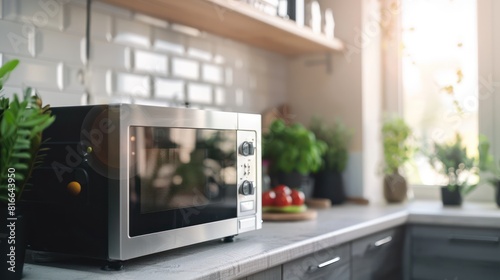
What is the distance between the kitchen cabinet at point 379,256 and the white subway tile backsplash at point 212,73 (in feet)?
2.58

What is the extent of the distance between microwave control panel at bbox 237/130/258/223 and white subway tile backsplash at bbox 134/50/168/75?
0.52m

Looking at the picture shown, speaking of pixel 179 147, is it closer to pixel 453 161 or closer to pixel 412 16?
pixel 453 161

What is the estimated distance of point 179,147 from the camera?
1279 millimetres

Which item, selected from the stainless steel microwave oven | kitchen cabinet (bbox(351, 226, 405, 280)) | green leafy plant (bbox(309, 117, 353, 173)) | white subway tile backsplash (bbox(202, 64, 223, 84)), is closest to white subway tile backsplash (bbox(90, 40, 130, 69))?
white subway tile backsplash (bbox(202, 64, 223, 84))

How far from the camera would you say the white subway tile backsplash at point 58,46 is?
1520 mm

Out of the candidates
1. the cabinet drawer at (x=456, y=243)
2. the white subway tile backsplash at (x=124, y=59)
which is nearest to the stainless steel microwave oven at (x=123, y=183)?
the white subway tile backsplash at (x=124, y=59)

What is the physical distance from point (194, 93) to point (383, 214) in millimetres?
771

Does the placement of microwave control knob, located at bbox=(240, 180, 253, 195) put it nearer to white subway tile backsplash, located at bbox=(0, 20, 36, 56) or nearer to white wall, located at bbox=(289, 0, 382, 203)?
white subway tile backsplash, located at bbox=(0, 20, 36, 56)

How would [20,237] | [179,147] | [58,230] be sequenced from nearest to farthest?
[20,237]
[58,230]
[179,147]

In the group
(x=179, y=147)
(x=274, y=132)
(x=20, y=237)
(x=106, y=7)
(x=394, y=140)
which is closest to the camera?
(x=20, y=237)

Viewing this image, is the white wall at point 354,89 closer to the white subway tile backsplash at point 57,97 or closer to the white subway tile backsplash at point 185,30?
the white subway tile backsplash at point 185,30

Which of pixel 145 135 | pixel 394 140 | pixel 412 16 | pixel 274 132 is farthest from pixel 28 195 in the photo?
pixel 412 16

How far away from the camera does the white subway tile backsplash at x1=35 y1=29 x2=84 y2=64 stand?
152cm

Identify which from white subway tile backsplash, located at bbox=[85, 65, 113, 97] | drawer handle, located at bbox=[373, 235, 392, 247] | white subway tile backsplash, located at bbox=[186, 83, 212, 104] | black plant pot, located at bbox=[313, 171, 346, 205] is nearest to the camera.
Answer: white subway tile backsplash, located at bbox=[85, 65, 113, 97]
